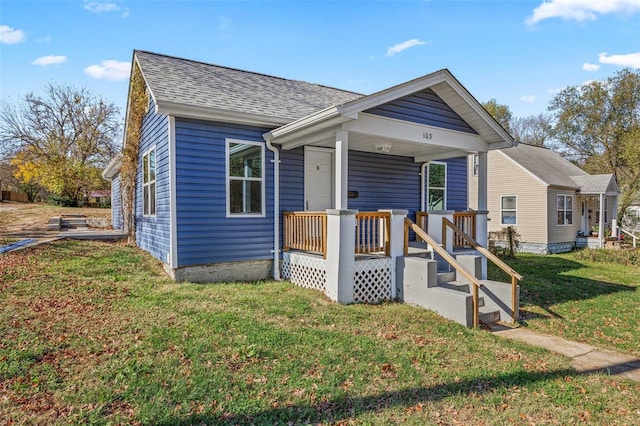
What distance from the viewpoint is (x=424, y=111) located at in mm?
7473

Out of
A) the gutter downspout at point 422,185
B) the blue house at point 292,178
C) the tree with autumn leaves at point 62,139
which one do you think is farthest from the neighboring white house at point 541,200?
the tree with autumn leaves at point 62,139

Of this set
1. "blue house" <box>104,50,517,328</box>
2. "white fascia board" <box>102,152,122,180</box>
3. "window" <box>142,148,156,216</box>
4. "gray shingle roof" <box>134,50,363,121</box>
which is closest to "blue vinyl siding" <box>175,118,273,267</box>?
"blue house" <box>104,50,517,328</box>

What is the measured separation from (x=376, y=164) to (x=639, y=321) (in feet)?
20.1

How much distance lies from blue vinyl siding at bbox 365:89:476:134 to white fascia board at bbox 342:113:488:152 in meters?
0.10

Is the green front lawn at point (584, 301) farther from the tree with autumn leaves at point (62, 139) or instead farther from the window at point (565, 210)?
the tree with autumn leaves at point (62, 139)

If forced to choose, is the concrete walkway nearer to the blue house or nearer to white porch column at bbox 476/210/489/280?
the blue house

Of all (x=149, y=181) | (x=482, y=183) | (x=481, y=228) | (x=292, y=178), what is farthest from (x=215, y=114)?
(x=481, y=228)

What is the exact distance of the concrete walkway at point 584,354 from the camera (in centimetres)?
427

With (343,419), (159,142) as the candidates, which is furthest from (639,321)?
(159,142)

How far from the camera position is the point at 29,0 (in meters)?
7.46

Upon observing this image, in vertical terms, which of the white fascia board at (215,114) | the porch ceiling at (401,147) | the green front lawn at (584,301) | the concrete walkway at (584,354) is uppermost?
the white fascia board at (215,114)

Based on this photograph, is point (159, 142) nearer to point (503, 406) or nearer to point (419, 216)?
point (419, 216)

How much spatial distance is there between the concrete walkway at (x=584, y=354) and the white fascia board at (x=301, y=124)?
428 cm

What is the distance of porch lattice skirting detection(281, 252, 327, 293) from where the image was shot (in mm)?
6875
